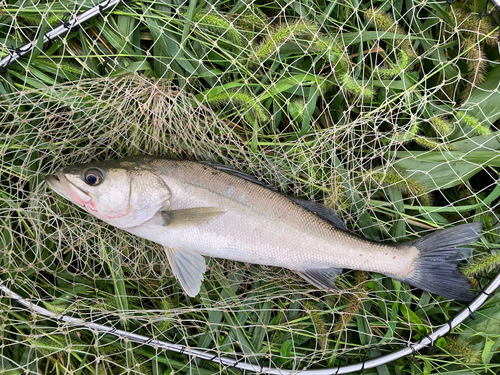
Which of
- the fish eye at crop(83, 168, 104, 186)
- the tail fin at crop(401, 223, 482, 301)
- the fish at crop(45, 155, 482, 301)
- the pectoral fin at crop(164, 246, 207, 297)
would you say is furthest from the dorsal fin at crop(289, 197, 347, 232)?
the fish eye at crop(83, 168, 104, 186)

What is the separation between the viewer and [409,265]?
8.21 feet

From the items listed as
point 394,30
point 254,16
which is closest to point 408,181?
point 394,30

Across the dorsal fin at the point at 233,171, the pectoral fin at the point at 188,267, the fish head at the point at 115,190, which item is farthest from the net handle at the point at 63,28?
the pectoral fin at the point at 188,267

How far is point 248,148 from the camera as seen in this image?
2.62 meters

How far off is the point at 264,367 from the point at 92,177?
1766 mm

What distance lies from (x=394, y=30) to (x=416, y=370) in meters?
2.51

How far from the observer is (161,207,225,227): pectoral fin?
92.7 inches

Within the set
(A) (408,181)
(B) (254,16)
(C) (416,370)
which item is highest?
(B) (254,16)

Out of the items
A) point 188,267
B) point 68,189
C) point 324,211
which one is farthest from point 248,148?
point 68,189

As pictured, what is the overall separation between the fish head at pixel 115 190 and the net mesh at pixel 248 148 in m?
0.35

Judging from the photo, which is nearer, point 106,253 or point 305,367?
point 305,367

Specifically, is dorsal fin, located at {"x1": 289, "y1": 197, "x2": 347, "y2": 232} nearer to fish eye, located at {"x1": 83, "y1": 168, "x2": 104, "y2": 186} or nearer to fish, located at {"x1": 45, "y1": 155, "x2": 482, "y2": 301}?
fish, located at {"x1": 45, "y1": 155, "x2": 482, "y2": 301}

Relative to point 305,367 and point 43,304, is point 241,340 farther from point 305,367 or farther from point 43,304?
point 43,304

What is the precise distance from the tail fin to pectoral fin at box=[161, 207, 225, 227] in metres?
1.45
